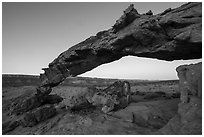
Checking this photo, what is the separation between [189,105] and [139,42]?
8.88 meters

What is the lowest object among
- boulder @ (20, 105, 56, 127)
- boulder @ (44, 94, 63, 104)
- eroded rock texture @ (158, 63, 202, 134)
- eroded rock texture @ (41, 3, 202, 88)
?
boulder @ (20, 105, 56, 127)

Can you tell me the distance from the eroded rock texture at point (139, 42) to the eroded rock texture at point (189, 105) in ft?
9.09

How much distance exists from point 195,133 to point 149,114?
6151 mm

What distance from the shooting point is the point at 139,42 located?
17734 millimetres

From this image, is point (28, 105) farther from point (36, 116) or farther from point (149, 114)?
point (149, 114)

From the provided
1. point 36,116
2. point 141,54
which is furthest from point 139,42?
point 36,116

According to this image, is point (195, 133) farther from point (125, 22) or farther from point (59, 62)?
point (59, 62)

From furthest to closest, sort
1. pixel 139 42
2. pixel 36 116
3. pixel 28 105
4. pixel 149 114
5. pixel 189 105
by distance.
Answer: pixel 28 105 < pixel 139 42 < pixel 36 116 < pixel 149 114 < pixel 189 105

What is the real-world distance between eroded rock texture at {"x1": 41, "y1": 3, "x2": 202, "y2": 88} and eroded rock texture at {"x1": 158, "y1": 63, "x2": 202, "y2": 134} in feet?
9.09

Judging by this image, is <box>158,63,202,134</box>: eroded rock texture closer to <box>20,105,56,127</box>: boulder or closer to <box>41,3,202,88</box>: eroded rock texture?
<box>41,3,202,88</box>: eroded rock texture

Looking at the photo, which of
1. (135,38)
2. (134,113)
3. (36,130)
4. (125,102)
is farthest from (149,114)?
(36,130)

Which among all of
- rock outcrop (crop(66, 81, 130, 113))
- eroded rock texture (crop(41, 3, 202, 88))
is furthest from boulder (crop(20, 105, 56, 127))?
eroded rock texture (crop(41, 3, 202, 88))

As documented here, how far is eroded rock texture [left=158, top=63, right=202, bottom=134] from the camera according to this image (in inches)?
378

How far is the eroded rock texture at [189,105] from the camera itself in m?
9.59
